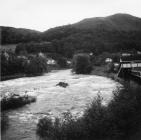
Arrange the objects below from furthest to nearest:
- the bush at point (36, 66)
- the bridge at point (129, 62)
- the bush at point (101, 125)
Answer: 1. the bush at point (36, 66)
2. the bridge at point (129, 62)
3. the bush at point (101, 125)

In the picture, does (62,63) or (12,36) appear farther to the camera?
(12,36)

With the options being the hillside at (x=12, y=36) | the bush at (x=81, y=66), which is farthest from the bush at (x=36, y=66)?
the hillside at (x=12, y=36)

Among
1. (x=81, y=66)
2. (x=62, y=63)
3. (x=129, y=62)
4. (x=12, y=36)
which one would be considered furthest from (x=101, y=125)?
(x=12, y=36)

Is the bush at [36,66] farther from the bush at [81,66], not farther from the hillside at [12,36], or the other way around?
the hillside at [12,36]

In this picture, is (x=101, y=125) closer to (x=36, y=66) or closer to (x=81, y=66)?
(x=81, y=66)

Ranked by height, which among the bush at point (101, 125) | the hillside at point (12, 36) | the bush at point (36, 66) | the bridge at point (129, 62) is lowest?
the bush at point (101, 125)

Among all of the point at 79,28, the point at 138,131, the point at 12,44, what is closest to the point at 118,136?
the point at 138,131

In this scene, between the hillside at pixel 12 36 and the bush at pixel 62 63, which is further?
the hillside at pixel 12 36

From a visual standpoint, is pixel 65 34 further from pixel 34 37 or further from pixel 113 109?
pixel 113 109

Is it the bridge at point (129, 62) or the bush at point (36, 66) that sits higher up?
the bridge at point (129, 62)
